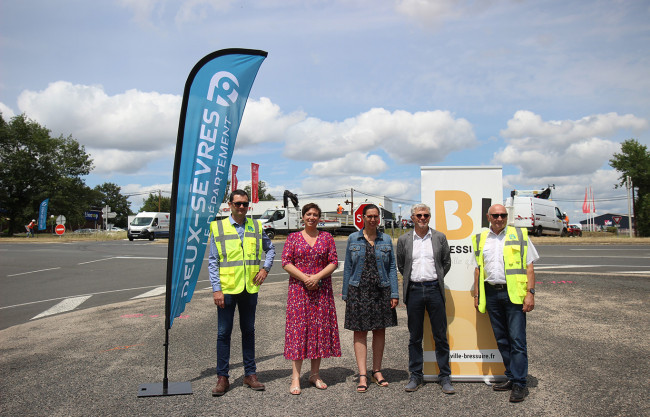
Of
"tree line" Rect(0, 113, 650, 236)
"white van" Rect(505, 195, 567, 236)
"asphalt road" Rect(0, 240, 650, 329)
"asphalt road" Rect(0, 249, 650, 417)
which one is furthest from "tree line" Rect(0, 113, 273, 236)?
"asphalt road" Rect(0, 249, 650, 417)

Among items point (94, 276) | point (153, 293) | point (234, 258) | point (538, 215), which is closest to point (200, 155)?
point (234, 258)

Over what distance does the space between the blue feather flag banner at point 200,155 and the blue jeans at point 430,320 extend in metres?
2.28

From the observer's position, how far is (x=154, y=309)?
9.38 m

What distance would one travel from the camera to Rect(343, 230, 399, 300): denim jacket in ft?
15.8

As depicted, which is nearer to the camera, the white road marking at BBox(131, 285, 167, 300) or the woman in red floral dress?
the woman in red floral dress

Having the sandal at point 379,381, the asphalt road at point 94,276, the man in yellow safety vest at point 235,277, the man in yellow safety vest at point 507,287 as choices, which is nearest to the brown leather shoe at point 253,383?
the man in yellow safety vest at point 235,277

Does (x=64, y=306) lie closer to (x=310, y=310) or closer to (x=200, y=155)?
(x=200, y=155)

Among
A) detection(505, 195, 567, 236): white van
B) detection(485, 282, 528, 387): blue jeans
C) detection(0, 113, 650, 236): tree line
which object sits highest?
detection(0, 113, 650, 236): tree line

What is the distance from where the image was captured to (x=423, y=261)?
4.83 meters

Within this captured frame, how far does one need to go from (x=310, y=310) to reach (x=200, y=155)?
194 cm

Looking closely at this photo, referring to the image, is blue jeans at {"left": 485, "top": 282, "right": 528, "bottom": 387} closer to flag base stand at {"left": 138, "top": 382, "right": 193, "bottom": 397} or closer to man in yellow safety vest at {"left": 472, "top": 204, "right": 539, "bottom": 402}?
man in yellow safety vest at {"left": 472, "top": 204, "right": 539, "bottom": 402}

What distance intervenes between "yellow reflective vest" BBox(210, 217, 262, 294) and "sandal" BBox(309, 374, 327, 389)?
1.01 meters

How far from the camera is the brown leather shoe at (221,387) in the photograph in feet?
15.2

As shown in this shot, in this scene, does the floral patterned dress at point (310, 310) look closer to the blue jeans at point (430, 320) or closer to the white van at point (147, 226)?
the blue jeans at point (430, 320)
